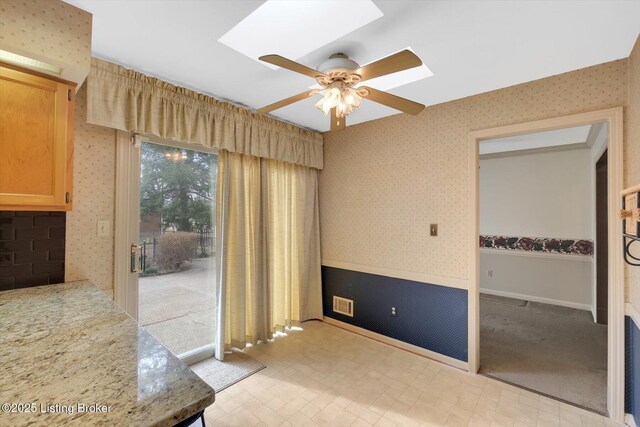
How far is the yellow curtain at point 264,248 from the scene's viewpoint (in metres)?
2.65

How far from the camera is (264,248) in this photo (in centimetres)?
295

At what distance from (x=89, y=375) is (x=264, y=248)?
85.0 inches

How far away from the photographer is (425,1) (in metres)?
1.37

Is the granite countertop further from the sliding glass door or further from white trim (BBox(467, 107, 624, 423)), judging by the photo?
white trim (BBox(467, 107, 624, 423))

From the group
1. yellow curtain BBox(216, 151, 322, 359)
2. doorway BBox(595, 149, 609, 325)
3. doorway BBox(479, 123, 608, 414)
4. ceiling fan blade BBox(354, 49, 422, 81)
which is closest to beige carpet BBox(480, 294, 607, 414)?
doorway BBox(479, 123, 608, 414)

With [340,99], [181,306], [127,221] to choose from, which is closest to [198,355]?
[181,306]

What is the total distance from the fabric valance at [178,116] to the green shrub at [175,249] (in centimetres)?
83

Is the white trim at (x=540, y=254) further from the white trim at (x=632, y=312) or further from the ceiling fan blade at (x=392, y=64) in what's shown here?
the ceiling fan blade at (x=392, y=64)

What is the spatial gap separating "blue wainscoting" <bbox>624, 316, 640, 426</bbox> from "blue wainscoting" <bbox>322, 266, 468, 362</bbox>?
3.19ft

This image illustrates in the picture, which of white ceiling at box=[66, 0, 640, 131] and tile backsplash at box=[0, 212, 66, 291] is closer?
Answer: white ceiling at box=[66, 0, 640, 131]

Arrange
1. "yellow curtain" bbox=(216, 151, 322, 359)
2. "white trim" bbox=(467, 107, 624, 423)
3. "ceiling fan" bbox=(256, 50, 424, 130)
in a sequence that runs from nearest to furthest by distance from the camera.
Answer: "ceiling fan" bbox=(256, 50, 424, 130), "white trim" bbox=(467, 107, 624, 423), "yellow curtain" bbox=(216, 151, 322, 359)

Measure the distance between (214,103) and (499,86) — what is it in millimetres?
2370

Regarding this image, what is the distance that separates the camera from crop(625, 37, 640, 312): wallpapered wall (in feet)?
5.52

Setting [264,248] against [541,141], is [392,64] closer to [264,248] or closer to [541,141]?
[264,248]
